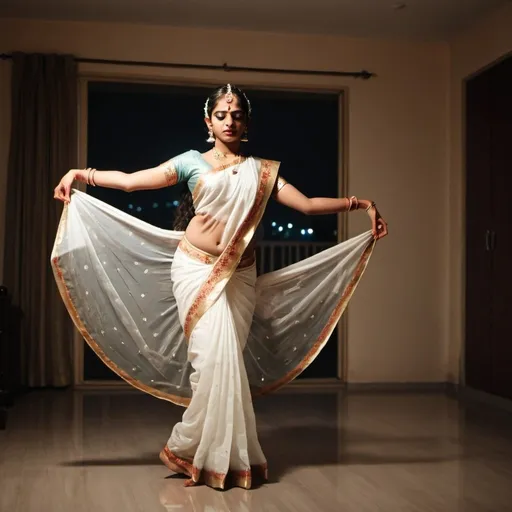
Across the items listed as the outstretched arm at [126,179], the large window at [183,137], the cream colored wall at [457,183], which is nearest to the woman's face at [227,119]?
the outstretched arm at [126,179]

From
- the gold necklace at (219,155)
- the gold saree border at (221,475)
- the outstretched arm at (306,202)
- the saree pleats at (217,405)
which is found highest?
the gold necklace at (219,155)

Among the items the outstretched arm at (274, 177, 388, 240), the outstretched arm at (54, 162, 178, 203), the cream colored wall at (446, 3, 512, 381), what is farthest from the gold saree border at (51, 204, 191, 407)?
the cream colored wall at (446, 3, 512, 381)

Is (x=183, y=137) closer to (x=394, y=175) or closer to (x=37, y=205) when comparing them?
(x=394, y=175)

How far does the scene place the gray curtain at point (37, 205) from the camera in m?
5.41

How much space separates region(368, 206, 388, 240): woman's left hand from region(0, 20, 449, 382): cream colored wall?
2424 mm

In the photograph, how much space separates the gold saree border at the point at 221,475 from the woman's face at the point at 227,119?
4.22ft

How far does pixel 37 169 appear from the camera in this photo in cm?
543

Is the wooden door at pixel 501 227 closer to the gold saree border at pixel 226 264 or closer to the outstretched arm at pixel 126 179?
the gold saree border at pixel 226 264

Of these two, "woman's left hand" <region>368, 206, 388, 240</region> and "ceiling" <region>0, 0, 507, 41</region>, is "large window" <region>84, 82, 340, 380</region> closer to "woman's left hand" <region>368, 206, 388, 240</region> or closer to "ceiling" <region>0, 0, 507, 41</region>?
"ceiling" <region>0, 0, 507, 41</region>

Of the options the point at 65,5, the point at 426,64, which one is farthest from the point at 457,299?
the point at 65,5

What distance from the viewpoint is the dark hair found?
330 centimetres

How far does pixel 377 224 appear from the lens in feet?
11.3

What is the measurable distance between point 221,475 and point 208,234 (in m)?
0.93

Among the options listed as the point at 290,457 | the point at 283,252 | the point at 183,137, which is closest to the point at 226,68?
the point at 283,252
